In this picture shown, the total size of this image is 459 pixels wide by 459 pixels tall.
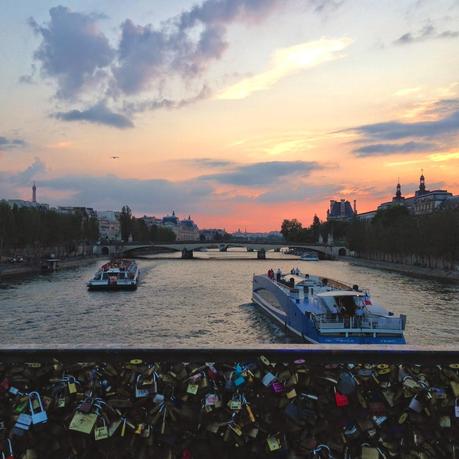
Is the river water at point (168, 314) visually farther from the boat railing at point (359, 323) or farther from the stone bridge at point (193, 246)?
the stone bridge at point (193, 246)

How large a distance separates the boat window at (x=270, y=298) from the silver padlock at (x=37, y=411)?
1044 inches

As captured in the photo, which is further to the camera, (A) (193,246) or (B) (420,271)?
(A) (193,246)

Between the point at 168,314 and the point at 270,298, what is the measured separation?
22.5 ft

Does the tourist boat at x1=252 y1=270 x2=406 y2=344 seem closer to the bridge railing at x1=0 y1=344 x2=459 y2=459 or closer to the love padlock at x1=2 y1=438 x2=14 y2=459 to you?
the bridge railing at x1=0 y1=344 x2=459 y2=459

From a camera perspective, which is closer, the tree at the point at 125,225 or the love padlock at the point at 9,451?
the love padlock at the point at 9,451

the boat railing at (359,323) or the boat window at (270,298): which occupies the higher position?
the boat railing at (359,323)

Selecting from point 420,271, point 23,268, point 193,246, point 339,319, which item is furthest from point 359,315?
point 193,246

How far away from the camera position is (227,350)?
520cm

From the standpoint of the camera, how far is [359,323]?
75.8 ft

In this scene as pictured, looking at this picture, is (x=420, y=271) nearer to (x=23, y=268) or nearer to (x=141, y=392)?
(x=23, y=268)

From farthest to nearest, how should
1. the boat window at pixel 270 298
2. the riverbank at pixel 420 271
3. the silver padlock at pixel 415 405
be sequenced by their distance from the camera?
the riverbank at pixel 420 271
the boat window at pixel 270 298
the silver padlock at pixel 415 405

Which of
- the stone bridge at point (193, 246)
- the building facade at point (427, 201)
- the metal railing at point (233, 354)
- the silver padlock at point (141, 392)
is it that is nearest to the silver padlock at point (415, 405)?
the metal railing at point (233, 354)

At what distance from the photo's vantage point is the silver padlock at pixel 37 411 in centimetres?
497

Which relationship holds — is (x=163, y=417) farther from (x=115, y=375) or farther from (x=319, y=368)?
(x=319, y=368)
